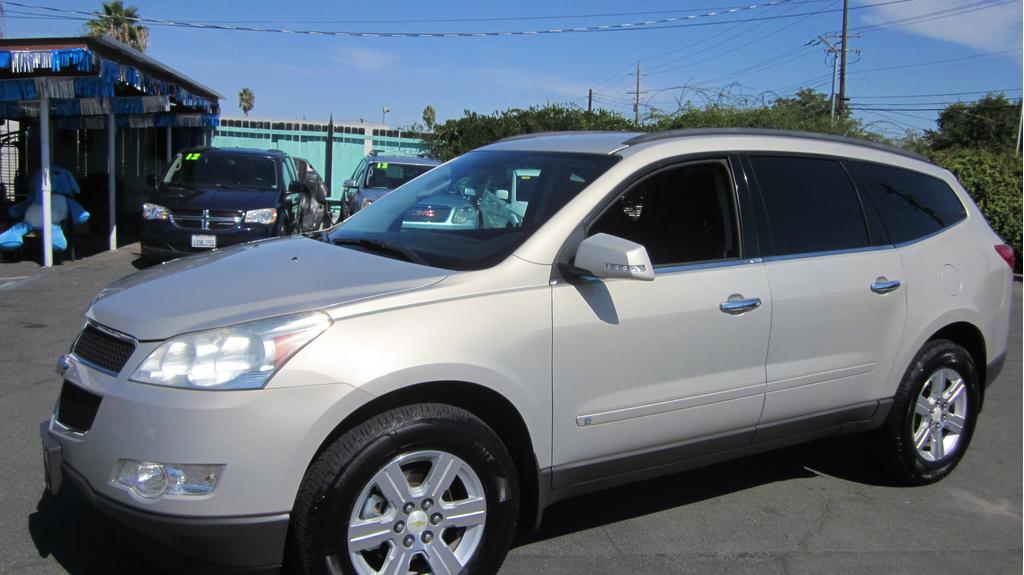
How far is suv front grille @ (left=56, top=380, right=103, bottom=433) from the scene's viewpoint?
2826 millimetres

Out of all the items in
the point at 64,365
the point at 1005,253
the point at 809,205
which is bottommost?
the point at 64,365

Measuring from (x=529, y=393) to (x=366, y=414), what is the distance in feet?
2.07

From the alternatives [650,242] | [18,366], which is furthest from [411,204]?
[18,366]

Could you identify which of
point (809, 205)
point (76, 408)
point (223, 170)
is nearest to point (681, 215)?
point (809, 205)

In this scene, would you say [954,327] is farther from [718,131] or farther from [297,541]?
[297,541]

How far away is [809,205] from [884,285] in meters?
0.57

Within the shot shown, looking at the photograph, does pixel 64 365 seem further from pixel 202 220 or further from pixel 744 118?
pixel 744 118

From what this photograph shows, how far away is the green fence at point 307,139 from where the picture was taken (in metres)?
21.9

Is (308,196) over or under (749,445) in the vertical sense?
over

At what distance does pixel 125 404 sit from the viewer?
2686 mm

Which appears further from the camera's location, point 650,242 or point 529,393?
point 650,242

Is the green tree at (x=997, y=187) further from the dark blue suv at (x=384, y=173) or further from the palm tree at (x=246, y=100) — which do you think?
the palm tree at (x=246, y=100)

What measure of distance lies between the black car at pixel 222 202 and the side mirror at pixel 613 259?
8369 millimetres

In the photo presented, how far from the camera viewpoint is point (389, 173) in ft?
47.0
